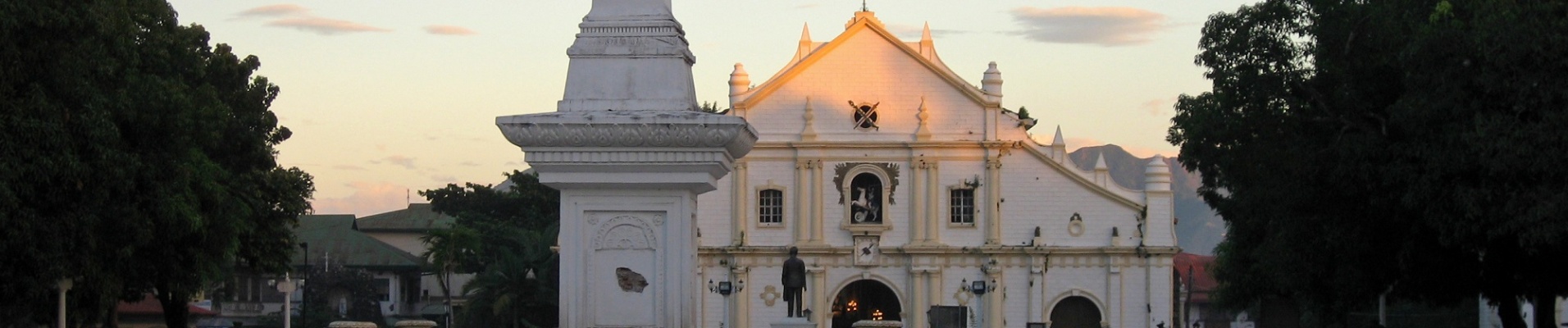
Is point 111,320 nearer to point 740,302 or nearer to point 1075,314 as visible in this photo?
point 740,302

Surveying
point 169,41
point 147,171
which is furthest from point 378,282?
point 147,171

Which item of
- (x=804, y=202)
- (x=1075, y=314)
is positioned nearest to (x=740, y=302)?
(x=804, y=202)

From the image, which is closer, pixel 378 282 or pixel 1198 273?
pixel 378 282

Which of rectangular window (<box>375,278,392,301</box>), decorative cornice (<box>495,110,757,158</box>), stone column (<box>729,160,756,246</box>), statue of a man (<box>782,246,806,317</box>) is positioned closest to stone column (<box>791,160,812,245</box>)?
stone column (<box>729,160,756,246</box>)

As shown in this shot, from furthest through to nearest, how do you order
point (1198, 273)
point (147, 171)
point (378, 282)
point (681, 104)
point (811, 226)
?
point (1198, 273) → point (378, 282) → point (811, 226) → point (147, 171) → point (681, 104)

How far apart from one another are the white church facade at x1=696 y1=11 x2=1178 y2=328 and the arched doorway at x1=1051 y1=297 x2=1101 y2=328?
6 cm

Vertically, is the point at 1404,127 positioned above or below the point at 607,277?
above

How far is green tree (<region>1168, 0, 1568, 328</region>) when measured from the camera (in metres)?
23.9

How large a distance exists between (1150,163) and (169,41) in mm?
25745

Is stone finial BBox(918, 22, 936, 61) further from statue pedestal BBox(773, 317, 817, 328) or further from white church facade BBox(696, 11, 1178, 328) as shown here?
statue pedestal BBox(773, 317, 817, 328)

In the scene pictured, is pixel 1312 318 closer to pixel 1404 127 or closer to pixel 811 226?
pixel 811 226

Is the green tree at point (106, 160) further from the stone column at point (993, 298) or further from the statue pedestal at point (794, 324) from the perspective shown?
the stone column at point (993, 298)

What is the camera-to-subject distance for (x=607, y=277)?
15.0m

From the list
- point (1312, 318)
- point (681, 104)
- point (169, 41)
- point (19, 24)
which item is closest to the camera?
point (681, 104)
